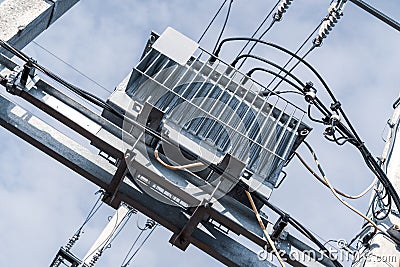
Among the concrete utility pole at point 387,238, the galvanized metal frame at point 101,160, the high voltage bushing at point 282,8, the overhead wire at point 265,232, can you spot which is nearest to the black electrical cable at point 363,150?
the concrete utility pole at point 387,238

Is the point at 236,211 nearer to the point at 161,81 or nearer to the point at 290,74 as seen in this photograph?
the point at 161,81

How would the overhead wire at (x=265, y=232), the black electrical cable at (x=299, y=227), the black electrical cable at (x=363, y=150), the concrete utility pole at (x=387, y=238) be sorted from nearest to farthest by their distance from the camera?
1. the overhead wire at (x=265, y=232)
2. the black electrical cable at (x=299, y=227)
3. the concrete utility pole at (x=387, y=238)
4. the black electrical cable at (x=363, y=150)

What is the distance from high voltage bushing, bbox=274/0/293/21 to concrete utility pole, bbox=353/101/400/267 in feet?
5.88

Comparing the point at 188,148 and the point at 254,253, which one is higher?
the point at 188,148

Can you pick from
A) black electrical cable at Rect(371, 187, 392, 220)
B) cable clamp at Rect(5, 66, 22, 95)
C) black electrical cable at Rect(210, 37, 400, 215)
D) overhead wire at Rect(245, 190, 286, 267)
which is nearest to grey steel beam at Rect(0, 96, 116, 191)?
cable clamp at Rect(5, 66, 22, 95)

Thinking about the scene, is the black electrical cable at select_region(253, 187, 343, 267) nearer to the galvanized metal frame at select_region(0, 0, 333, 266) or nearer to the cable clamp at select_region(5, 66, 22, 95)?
the galvanized metal frame at select_region(0, 0, 333, 266)

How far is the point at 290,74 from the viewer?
547 centimetres

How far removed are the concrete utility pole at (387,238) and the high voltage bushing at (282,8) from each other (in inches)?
70.5

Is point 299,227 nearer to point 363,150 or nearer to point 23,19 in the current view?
point 363,150

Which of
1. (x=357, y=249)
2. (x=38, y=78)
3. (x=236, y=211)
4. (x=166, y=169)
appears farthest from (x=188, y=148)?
(x=357, y=249)

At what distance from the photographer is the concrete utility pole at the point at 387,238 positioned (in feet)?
Answer: 15.5

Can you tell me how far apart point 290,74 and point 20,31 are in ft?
7.42

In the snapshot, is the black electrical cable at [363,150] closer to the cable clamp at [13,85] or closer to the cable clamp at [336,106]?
the cable clamp at [336,106]

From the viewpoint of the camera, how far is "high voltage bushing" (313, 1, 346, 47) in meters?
6.21
